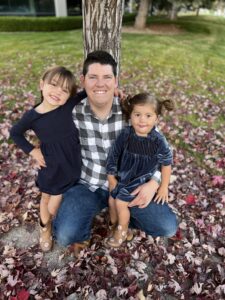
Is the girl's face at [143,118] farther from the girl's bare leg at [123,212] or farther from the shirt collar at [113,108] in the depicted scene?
the girl's bare leg at [123,212]

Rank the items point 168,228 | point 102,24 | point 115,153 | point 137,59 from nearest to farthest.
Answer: point 115,153 < point 168,228 < point 102,24 < point 137,59

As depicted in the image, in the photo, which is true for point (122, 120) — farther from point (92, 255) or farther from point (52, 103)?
point (92, 255)

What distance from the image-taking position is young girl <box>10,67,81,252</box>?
316cm

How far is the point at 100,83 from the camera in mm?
3170

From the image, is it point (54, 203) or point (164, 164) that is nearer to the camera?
point (164, 164)

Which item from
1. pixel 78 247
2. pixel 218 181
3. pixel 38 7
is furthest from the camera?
pixel 38 7

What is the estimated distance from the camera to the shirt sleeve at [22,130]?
128 inches

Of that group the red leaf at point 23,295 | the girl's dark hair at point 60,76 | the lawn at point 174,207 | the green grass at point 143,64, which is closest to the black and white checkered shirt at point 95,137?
the girl's dark hair at point 60,76

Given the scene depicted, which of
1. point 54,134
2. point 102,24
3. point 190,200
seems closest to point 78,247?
point 54,134

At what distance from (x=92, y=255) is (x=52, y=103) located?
1.87 meters

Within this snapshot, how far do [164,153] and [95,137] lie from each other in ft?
2.57

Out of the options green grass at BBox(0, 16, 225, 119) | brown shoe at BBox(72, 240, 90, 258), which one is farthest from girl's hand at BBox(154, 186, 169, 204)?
green grass at BBox(0, 16, 225, 119)

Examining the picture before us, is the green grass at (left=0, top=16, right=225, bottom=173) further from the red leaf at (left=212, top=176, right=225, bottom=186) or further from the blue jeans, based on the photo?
the blue jeans

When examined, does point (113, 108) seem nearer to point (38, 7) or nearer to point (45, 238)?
point (45, 238)
